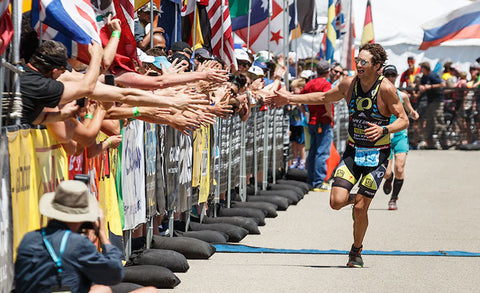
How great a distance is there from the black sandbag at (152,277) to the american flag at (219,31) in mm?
5959

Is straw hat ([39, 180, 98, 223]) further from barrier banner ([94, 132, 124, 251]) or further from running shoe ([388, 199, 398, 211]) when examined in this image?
running shoe ([388, 199, 398, 211])

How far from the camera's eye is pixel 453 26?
29.7 meters

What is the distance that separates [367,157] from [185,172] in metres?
2.29

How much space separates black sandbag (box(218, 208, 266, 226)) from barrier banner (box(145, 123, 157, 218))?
302 centimetres

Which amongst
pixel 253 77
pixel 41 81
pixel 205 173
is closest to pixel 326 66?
pixel 253 77

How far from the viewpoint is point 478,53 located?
32625 millimetres

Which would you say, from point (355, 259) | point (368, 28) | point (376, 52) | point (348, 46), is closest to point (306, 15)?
point (348, 46)

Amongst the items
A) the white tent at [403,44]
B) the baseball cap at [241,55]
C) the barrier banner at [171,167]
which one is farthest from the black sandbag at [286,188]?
the white tent at [403,44]

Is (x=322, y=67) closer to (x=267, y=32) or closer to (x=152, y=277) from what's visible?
(x=267, y=32)

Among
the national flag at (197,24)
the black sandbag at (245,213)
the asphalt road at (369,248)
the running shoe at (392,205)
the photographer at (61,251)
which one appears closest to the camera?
the photographer at (61,251)

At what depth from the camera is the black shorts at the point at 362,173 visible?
9672 millimetres

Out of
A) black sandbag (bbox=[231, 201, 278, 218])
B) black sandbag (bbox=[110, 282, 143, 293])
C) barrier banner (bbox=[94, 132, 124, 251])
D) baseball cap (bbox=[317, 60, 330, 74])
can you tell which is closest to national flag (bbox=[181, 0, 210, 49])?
black sandbag (bbox=[231, 201, 278, 218])

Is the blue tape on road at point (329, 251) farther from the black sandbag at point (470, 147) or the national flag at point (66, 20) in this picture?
the black sandbag at point (470, 147)

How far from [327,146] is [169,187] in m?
7.95
